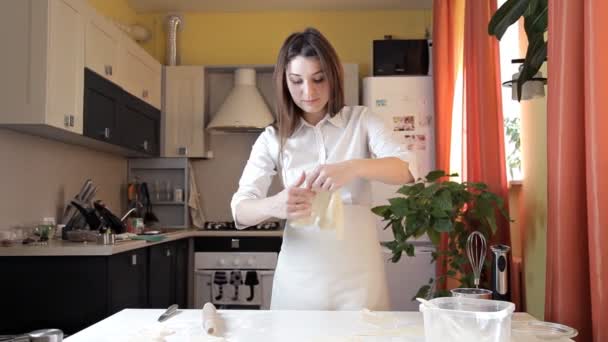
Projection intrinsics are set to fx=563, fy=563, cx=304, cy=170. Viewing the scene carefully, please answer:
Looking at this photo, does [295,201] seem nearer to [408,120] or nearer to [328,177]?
[328,177]

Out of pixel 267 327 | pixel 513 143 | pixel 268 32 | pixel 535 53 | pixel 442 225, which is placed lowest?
pixel 267 327

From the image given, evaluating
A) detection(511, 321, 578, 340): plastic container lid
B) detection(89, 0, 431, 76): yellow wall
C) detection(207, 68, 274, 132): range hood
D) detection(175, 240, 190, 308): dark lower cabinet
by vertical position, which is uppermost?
detection(89, 0, 431, 76): yellow wall

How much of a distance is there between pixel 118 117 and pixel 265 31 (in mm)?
1800

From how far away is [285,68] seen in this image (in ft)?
5.05

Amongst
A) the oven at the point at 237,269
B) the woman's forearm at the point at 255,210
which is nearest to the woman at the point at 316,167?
the woman's forearm at the point at 255,210

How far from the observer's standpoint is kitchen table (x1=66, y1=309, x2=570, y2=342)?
111cm

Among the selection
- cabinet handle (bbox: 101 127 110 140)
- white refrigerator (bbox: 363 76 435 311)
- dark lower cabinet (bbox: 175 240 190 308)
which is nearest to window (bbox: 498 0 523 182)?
white refrigerator (bbox: 363 76 435 311)

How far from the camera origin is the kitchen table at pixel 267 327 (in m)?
1.11

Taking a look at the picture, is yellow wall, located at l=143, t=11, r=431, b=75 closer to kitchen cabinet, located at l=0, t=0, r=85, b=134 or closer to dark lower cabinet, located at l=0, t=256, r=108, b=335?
kitchen cabinet, located at l=0, t=0, r=85, b=134

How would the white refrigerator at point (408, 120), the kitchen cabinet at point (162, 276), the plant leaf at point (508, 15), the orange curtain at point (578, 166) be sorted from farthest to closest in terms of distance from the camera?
the white refrigerator at point (408, 120) < the kitchen cabinet at point (162, 276) < the plant leaf at point (508, 15) < the orange curtain at point (578, 166)

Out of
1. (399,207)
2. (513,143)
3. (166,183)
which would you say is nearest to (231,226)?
(166,183)

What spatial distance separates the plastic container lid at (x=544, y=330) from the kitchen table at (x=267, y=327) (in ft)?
0.13

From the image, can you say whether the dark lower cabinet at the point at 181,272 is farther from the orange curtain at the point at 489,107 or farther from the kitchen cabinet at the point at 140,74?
the orange curtain at the point at 489,107

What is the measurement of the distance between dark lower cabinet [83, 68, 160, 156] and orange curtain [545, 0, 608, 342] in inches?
104
